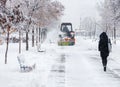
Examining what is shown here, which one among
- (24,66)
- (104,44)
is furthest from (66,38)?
(24,66)

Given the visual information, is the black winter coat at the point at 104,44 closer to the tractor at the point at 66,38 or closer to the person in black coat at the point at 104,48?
the person in black coat at the point at 104,48

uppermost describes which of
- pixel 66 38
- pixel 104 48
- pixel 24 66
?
pixel 66 38

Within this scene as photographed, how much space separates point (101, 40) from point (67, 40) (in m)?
35.4

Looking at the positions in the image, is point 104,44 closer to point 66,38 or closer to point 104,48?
point 104,48

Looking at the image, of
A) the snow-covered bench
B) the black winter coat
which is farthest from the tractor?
the snow-covered bench

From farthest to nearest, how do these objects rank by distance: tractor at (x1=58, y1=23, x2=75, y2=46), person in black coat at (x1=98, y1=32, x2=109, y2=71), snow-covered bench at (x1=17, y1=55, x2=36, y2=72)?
tractor at (x1=58, y1=23, x2=75, y2=46) → person in black coat at (x1=98, y1=32, x2=109, y2=71) → snow-covered bench at (x1=17, y1=55, x2=36, y2=72)

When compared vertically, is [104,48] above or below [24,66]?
above

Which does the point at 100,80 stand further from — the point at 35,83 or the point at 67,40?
the point at 67,40

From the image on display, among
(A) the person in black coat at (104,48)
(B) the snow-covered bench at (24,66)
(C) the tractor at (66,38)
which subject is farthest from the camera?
(C) the tractor at (66,38)

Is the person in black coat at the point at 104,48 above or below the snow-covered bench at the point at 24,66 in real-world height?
above

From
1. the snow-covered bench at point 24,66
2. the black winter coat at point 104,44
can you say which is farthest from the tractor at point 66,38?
the snow-covered bench at point 24,66

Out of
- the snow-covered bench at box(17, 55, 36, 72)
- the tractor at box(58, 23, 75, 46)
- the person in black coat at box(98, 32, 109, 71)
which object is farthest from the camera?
the tractor at box(58, 23, 75, 46)

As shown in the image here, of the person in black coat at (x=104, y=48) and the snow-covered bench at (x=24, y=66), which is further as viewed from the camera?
the person in black coat at (x=104, y=48)

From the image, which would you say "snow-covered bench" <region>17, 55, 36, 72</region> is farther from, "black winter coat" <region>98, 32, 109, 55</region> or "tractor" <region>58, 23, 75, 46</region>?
"tractor" <region>58, 23, 75, 46</region>
